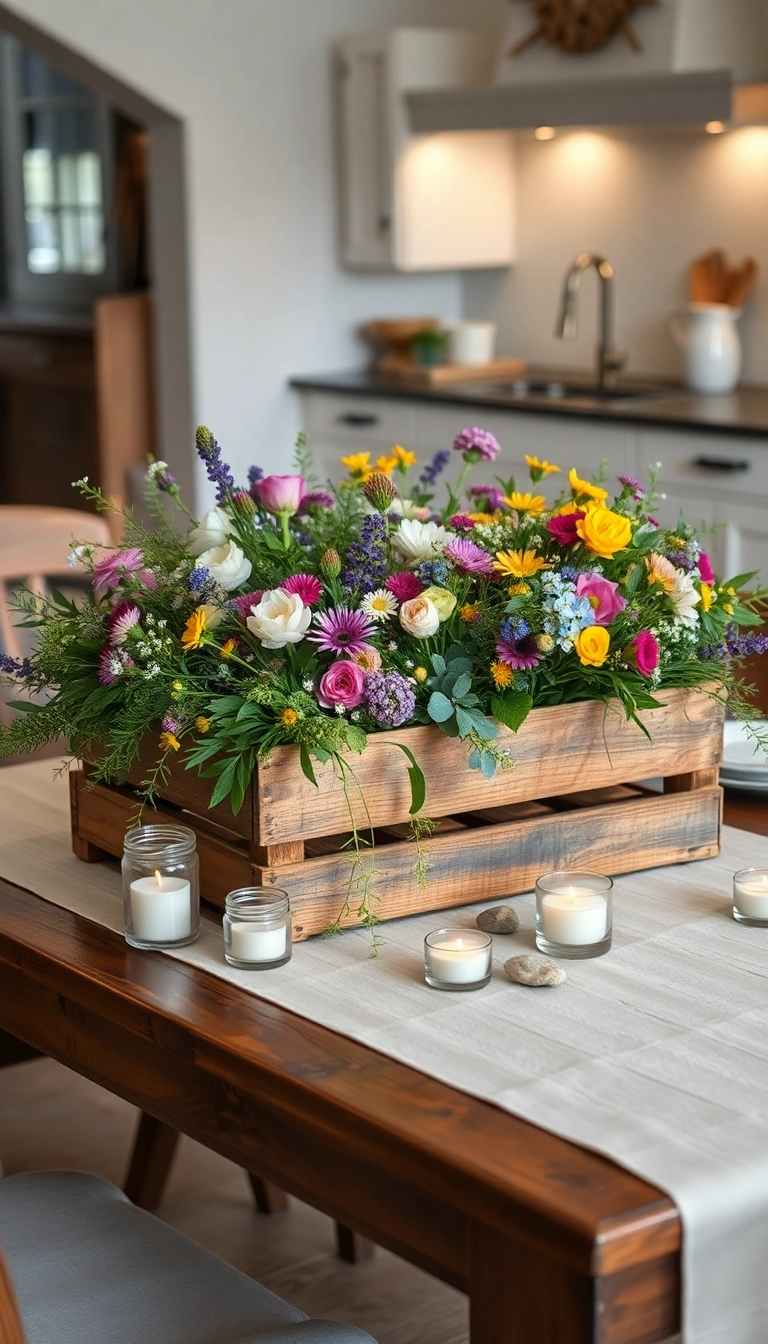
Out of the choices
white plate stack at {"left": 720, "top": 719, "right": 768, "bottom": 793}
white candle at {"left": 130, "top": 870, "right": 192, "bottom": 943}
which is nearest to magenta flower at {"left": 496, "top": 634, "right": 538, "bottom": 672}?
white candle at {"left": 130, "top": 870, "right": 192, "bottom": 943}

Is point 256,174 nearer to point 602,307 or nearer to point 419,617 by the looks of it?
point 602,307

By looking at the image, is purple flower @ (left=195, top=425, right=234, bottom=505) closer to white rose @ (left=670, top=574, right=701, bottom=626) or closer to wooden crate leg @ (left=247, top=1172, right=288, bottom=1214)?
white rose @ (left=670, top=574, right=701, bottom=626)

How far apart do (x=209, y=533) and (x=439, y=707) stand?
278mm

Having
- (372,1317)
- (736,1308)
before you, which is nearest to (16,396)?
(372,1317)

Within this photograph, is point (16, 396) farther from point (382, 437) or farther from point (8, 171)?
point (382, 437)

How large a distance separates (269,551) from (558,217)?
12.9ft

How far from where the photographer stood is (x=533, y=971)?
124cm

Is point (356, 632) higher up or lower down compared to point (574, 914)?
higher up

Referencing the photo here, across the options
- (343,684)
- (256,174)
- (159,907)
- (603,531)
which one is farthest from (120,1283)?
(256,174)

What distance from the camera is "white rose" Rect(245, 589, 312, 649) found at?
1287 millimetres

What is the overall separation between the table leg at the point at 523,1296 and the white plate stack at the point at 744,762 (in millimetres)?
805

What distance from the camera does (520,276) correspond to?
526 centimetres

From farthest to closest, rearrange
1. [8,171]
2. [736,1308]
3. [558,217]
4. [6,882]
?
[8,171]
[558,217]
[6,882]
[736,1308]

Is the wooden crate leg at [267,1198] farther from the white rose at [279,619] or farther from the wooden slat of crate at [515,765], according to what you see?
the white rose at [279,619]
